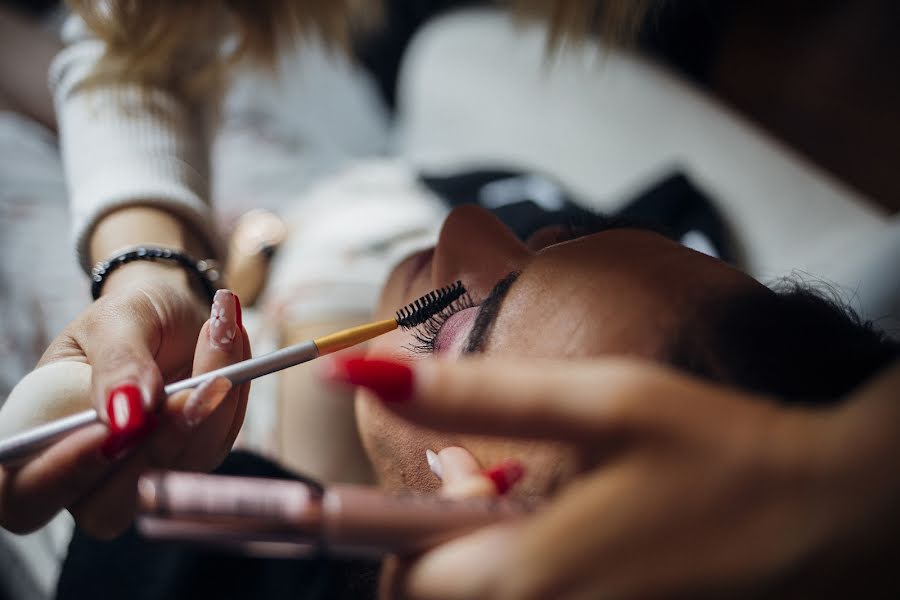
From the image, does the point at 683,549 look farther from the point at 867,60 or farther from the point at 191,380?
the point at 867,60

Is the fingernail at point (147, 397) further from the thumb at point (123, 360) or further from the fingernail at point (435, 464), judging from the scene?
the fingernail at point (435, 464)

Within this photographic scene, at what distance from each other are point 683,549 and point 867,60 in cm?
139

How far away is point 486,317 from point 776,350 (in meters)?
0.17

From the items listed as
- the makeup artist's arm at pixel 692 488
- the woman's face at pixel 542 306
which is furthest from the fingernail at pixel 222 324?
the makeup artist's arm at pixel 692 488

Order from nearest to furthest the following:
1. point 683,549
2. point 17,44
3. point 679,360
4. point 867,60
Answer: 1. point 683,549
2. point 679,360
3. point 17,44
4. point 867,60

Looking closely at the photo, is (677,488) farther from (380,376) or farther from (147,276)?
(147,276)

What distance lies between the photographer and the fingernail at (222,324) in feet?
1.38

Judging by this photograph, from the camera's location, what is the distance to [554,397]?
247 mm

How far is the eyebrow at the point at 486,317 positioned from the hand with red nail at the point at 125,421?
147mm

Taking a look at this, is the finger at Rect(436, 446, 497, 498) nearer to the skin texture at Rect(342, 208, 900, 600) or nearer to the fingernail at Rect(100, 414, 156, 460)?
the skin texture at Rect(342, 208, 900, 600)

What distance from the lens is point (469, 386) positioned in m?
0.25

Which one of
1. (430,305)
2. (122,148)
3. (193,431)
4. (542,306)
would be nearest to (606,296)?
(542,306)

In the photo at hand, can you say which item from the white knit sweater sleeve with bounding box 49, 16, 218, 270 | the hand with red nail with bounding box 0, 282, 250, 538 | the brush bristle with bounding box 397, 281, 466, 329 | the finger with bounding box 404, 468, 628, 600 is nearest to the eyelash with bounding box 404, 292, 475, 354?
the brush bristle with bounding box 397, 281, 466, 329

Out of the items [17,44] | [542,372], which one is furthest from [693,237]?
[17,44]
